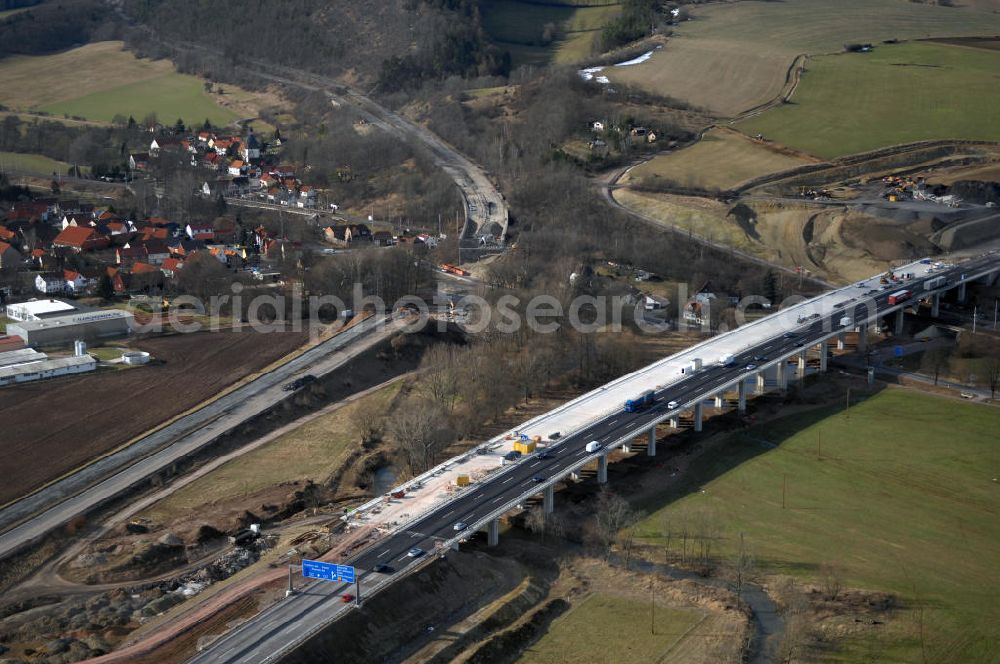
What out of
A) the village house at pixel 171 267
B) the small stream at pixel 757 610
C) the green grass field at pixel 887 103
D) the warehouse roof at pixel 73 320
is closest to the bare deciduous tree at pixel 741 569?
the small stream at pixel 757 610

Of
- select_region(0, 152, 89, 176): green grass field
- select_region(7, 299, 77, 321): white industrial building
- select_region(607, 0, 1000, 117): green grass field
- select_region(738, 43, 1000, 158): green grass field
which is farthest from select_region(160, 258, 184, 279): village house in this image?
select_region(607, 0, 1000, 117): green grass field

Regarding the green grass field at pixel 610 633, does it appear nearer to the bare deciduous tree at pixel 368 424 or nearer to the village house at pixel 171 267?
the bare deciduous tree at pixel 368 424

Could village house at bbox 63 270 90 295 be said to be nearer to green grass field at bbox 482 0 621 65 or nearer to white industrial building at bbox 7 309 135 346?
white industrial building at bbox 7 309 135 346

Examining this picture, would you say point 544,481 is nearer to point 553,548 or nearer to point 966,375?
point 553,548

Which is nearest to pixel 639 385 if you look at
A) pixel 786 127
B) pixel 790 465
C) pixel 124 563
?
pixel 790 465

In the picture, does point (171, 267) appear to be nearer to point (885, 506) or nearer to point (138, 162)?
point (138, 162)

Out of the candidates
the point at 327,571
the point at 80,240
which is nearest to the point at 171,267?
the point at 80,240
